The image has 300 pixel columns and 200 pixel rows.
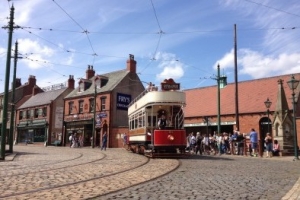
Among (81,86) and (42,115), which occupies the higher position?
(81,86)

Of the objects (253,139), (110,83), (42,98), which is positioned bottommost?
(253,139)

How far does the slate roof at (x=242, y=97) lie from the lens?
109ft

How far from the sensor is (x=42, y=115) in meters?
53.2

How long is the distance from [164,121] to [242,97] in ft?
66.5

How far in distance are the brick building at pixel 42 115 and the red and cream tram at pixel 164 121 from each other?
114 feet

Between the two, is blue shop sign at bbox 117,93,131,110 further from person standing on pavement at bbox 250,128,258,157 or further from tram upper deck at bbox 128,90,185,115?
tram upper deck at bbox 128,90,185,115

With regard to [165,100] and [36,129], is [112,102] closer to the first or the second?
[36,129]

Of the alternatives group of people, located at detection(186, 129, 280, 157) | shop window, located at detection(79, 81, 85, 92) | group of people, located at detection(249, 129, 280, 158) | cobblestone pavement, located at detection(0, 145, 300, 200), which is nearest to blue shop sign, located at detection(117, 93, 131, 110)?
shop window, located at detection(79, 81, 85, 92)

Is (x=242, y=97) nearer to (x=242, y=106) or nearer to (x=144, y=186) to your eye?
(x=242, y=106)

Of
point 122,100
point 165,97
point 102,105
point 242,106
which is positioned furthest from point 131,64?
point 165,97

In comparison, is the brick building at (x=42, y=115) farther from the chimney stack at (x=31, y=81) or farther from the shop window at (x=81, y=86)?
the shop window at (x=81, y=86)

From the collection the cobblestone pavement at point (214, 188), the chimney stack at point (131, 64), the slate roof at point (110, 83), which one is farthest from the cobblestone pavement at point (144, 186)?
the chimney stack at point (131, 64)

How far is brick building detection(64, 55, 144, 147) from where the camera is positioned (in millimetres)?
43062

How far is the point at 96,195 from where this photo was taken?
7102 mm
